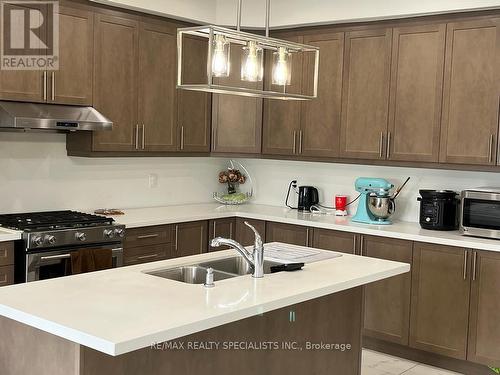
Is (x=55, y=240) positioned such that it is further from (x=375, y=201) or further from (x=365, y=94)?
(x=365, y=94)

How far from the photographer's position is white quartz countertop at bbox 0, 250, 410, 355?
6.92ft

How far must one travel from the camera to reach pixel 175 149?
5.34m

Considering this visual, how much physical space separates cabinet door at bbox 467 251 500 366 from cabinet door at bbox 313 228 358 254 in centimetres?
91

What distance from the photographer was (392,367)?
4.47 m

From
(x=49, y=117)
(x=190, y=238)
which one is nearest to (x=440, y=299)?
(x=190, y=238)

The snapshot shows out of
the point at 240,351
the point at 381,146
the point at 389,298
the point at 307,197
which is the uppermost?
the point at 381,146

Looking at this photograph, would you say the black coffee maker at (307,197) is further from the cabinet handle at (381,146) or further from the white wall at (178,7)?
the white wall at (178,7)

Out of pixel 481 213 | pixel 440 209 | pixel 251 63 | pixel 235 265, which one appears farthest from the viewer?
pixel 440 209

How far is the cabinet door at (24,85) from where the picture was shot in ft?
13.6

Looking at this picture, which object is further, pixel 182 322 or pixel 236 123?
pixel 236 123

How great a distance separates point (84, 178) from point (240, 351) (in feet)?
8.56

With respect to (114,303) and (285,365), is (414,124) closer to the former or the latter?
(285,365)

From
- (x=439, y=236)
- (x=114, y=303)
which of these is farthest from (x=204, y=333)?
(x=439, y=236)

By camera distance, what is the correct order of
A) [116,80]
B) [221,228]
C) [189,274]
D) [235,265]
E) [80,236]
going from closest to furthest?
[189,274]
[235,265]
[80,236]
[116,80]
[221,228]
